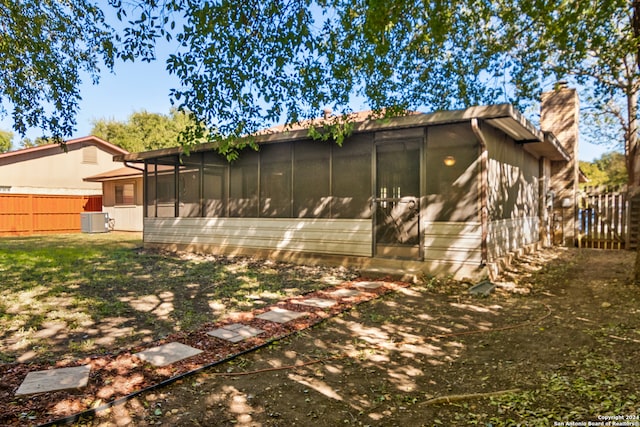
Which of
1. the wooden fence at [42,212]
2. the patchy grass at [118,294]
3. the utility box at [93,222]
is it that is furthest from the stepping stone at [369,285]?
the wooden fence at [42,212]

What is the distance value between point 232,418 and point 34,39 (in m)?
6.24

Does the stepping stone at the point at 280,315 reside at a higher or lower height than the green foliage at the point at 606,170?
lower

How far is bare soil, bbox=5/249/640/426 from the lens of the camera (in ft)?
7.77

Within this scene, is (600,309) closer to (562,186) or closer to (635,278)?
(635,278)

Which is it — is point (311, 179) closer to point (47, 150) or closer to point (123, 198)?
point (123, 198)

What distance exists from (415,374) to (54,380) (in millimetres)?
2655

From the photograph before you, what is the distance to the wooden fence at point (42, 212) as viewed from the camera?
1538cm

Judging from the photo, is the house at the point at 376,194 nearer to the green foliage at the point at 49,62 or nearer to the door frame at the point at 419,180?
the door frame at the point at 419,180

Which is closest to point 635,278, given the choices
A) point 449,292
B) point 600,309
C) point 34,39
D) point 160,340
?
point 600,309

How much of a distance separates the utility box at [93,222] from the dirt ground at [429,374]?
1520 cm

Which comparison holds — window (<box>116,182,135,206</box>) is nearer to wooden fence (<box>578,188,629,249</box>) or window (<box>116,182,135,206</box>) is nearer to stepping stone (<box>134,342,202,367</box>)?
stepping stone (<box>134,342,202,367</box>)

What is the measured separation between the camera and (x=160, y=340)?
12.0 feet

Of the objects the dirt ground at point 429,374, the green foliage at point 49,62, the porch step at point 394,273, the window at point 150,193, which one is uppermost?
the green foliage at point 49,62

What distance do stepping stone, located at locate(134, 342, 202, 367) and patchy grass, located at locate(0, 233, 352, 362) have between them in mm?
377
